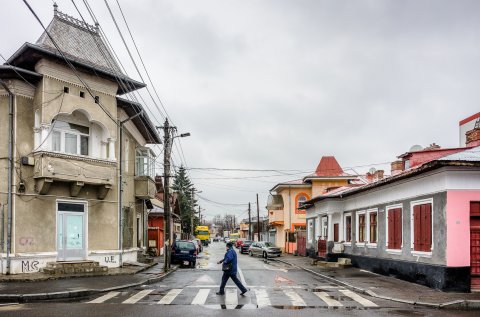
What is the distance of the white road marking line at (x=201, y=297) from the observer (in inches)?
545

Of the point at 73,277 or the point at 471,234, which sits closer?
the point at 471,234

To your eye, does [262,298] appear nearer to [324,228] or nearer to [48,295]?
[48,295]

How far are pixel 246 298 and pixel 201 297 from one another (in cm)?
137

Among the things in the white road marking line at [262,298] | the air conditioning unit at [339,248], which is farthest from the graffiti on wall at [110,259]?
the air conditioning unit at [339,248]

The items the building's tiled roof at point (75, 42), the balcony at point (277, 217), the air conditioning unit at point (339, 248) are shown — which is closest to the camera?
the building's tiled roof at point (75, 42)

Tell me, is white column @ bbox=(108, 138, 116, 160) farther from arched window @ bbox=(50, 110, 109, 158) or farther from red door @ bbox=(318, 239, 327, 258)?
red door @ bbox=(318, 239, 327, 258)

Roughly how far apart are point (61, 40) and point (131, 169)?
8361 mm

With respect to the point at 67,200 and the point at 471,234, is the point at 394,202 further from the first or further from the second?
the point at 67,200

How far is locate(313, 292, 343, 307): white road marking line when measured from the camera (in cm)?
1384

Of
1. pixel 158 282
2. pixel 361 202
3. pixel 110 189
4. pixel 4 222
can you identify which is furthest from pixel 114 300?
pixel 361 202

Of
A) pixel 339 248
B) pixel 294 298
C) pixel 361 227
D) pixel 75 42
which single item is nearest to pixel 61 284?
pixel 294 298

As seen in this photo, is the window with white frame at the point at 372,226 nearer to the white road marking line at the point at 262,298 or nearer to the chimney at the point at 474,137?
the chimney at the point at 474,137

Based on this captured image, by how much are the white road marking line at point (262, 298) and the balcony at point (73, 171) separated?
957 centimetres

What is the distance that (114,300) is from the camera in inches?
559
